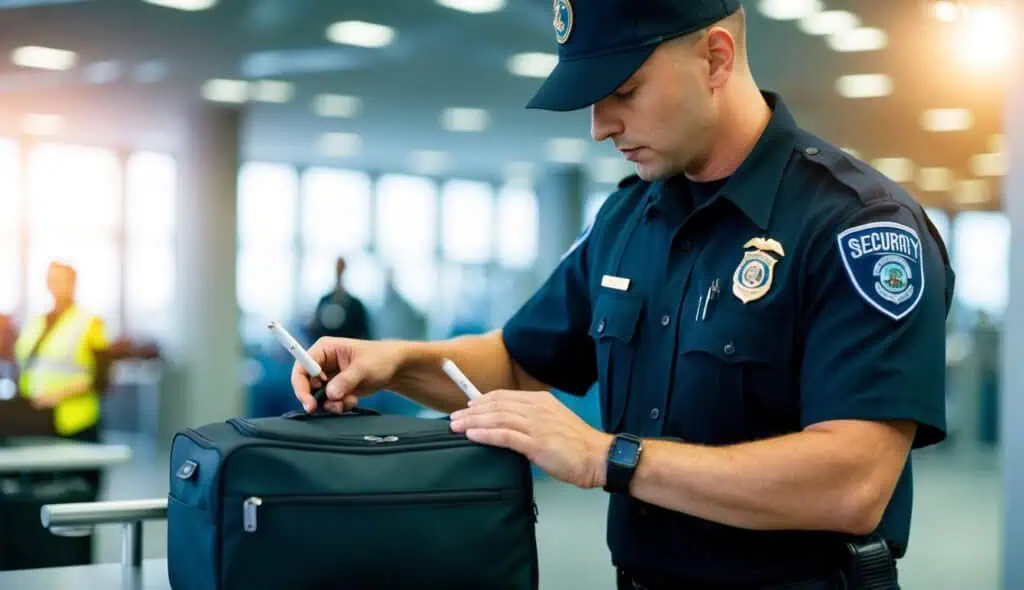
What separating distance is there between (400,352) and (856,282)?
601 millimetres

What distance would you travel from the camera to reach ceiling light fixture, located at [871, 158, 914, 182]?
14305 millimetres

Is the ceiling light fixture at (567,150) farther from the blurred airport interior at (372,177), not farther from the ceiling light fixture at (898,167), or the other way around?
the ceiling light fixture at (898,167)

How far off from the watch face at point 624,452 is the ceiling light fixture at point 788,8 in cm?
612

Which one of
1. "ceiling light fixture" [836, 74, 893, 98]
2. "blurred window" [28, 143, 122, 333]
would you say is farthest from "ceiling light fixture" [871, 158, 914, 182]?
"blurred window" [28, 143, 122, 333]

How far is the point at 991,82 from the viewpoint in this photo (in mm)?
9250

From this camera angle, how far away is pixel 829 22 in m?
7.39

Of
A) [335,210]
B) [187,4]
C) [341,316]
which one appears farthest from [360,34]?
[335,210]

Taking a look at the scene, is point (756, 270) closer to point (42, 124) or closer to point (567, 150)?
point (42, 124)

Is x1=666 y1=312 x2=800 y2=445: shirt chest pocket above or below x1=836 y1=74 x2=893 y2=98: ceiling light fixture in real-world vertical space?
below

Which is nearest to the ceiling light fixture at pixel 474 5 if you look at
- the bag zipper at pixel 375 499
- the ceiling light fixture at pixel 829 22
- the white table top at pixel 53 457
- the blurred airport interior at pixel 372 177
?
the blurred airport interior at pixel 372 177

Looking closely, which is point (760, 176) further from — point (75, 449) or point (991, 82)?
point (991, 82)

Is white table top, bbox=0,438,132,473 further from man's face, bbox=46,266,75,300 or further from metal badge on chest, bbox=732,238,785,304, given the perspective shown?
metal badge on chest, bbox=732,238,785,304

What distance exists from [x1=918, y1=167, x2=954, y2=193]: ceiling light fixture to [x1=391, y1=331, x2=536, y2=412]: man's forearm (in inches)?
571

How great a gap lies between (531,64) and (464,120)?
291cm
